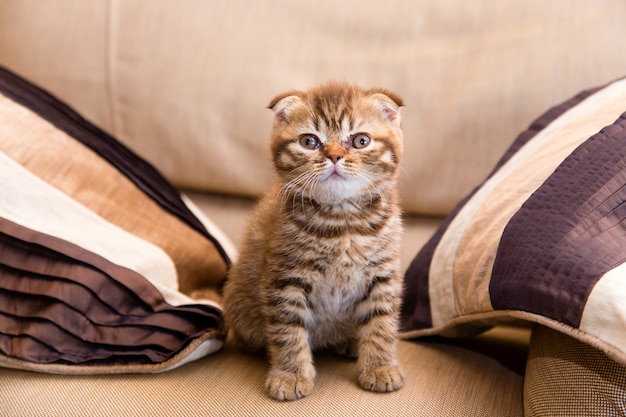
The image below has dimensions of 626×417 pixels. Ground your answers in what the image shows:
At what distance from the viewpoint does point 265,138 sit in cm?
175

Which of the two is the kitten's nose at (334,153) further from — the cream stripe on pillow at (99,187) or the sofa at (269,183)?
the cream stripe on pillow at (99,187)

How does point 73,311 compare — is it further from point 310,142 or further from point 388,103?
point 388,103

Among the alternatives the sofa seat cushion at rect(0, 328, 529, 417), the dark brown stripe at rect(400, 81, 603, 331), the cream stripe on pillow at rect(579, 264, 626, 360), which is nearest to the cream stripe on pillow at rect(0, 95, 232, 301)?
the sofa seat cushion at rect(0, 328, 529, 417)

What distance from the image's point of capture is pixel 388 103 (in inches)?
48.0

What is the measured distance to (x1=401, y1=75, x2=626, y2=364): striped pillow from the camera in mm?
939

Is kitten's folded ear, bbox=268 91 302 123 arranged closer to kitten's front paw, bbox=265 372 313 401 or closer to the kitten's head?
the kitten's head

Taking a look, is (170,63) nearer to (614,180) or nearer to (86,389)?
(86,389)

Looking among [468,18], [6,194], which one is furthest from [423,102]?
[6,194]

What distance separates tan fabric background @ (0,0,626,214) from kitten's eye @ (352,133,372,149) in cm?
52

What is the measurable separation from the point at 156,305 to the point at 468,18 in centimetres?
101

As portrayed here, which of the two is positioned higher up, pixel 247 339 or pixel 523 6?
pixel 523 6

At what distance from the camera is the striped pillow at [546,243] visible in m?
0.94

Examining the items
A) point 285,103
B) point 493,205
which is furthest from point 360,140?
point 493,205

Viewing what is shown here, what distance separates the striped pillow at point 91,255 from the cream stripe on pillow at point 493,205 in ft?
1.50
